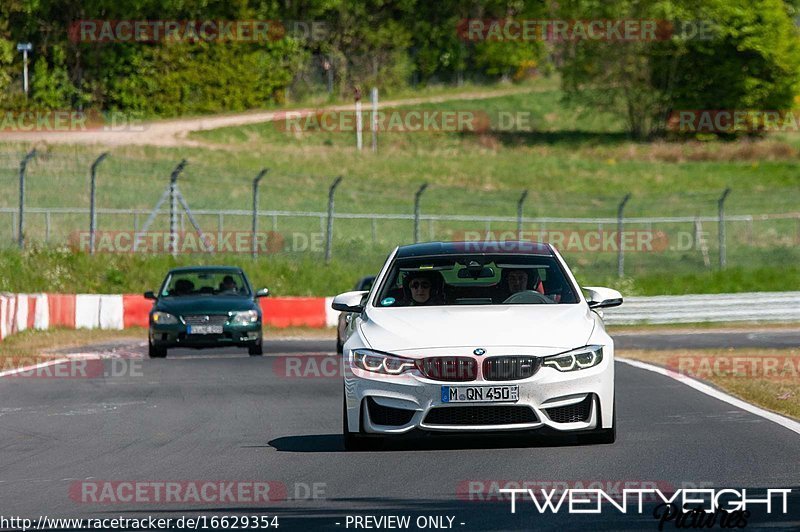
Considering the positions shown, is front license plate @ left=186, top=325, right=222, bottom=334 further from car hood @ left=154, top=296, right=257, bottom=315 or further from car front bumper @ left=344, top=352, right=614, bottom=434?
car front bumper @ left=344, top=352, right=614, bottom=434

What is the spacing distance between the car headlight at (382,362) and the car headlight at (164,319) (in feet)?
42.2

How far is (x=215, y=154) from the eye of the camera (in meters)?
63.3

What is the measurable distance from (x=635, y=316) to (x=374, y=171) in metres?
30.0

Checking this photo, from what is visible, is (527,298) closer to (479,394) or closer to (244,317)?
(479,394)

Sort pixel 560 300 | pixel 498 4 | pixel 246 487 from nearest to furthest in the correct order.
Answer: pixel 246 487, pixel 560 300, pixel 498 4

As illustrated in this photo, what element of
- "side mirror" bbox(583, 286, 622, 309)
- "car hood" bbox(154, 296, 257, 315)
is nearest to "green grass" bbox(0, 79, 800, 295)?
"car hood" bbox(154, 296, 257, 315)

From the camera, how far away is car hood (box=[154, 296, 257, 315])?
23531 millimetres

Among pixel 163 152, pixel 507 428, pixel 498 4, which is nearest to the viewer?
pixel 507 428

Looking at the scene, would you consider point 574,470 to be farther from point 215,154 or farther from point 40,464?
point 215,154

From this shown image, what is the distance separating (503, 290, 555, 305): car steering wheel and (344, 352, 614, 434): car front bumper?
0.95m

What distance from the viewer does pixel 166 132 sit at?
70750 millimetres

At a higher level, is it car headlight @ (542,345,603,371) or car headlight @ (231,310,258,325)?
car headlight @ (542,345,603,371)

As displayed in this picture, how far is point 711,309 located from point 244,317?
14.1 meters

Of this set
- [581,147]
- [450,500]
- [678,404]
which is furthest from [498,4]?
[450,500]
